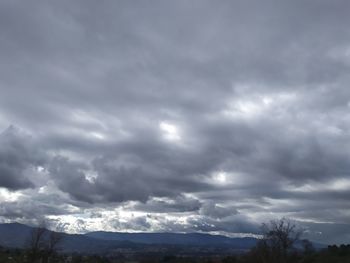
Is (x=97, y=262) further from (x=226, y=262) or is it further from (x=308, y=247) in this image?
(x=308, y=247)

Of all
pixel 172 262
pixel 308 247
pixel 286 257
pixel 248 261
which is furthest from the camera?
pixel 172 262

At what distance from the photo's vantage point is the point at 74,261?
152 meters

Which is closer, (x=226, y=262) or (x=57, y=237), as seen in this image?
(x=57, y=237)

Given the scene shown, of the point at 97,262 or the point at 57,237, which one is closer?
the point at 57,237

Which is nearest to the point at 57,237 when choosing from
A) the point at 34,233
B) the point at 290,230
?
the point at 34,233

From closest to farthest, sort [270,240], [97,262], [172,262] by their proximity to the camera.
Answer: [270,240]
[97,262]
[172,262]

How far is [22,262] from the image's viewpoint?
103 meters

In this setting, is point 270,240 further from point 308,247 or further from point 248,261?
point 308,247

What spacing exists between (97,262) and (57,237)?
6015 cm

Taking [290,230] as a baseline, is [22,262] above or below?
below

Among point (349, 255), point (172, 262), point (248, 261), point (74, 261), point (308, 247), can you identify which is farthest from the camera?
point (172, 262)

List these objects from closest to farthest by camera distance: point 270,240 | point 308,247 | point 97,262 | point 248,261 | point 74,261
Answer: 1. point 270,240
2. point 248,261
3. point 308,247
4. point 74,261
5. point 97,262

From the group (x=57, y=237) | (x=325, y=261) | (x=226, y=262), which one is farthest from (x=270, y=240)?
(x=226, y=262)

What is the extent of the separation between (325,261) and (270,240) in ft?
104
